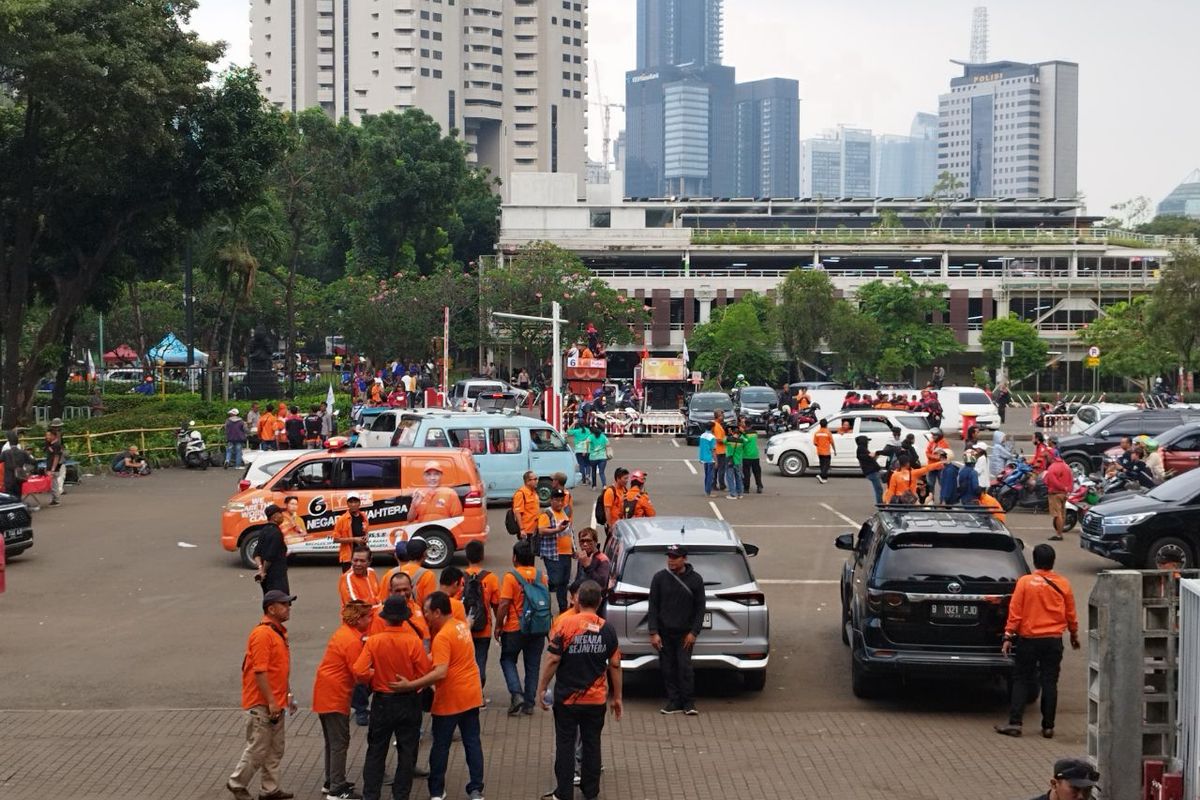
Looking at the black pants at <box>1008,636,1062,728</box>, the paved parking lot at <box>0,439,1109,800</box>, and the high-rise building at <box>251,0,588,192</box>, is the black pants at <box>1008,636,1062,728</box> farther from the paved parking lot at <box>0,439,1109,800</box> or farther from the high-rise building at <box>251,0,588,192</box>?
the high-rise building at <box>251,0,588,192</box>

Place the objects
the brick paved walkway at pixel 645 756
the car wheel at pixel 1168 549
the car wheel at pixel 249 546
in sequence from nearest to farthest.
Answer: the brick paved walkway at pixel 645 756 → the car wheel at pixel 1168 549 → the car wheel at pixel 249 546

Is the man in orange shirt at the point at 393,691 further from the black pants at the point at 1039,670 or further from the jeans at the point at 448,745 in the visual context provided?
the black pants at the point at 1039,670

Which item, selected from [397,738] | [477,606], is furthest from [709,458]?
[397,738]

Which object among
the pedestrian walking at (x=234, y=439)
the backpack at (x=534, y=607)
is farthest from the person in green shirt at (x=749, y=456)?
the backpack at (x=534, y=607)

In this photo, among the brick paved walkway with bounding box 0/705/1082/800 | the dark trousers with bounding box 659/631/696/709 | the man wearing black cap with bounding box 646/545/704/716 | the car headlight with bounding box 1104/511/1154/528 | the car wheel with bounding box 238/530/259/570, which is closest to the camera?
the brick paved walkway with bounding box 0/705/1082/800

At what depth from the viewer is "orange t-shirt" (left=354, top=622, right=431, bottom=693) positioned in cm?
909

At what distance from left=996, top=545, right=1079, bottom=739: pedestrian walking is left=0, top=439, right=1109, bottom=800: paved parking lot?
0.30 m

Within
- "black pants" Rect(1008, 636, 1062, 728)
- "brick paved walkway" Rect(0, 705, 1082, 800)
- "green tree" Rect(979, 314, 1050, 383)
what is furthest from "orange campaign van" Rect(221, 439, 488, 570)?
"green tree" Rect(979, 314, 1050, 383)

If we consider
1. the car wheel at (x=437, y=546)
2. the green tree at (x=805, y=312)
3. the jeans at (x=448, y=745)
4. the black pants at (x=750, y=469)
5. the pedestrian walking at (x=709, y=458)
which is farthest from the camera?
the green tree at (x=805, y=312)

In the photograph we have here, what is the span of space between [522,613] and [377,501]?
846cm

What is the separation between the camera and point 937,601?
12.1 meters

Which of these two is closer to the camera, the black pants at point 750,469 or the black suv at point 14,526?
the black suv at point 14,526

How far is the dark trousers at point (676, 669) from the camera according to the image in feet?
39.6

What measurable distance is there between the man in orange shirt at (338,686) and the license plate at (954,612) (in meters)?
5.03
